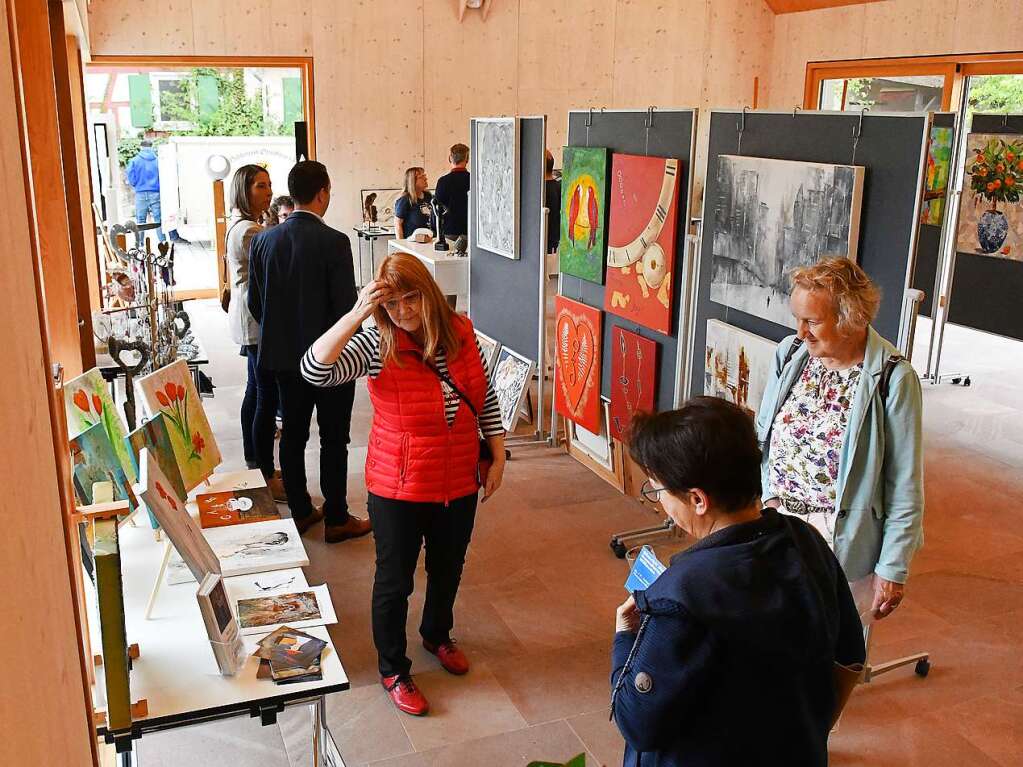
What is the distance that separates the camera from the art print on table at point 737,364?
3.95 metres

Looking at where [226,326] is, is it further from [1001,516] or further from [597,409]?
[1001,516]

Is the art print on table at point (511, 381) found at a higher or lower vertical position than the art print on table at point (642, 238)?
lower

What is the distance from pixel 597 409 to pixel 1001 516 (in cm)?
222

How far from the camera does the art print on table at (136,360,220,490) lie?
302 centimetres

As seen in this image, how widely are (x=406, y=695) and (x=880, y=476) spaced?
175 centimetres

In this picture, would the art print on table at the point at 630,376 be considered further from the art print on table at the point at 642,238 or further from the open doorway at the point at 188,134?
the open doorway at the point at 188,134

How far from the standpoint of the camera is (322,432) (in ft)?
14.8

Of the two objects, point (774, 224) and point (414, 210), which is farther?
point (414, 210)

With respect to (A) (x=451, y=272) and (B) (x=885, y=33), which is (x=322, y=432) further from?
(B) (x=885, y=33)

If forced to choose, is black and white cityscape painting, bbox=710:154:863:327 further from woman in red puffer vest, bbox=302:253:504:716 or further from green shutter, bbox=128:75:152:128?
green shutter, bbox=128:75:152:128

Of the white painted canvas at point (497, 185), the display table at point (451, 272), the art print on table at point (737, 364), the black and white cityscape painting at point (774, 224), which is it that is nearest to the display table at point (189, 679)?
the art print on table at point (737, 364)

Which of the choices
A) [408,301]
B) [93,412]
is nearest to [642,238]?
[408,301]

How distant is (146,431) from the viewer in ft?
9.41

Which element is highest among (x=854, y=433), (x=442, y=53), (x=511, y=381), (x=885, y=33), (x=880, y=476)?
(x=885, y=33)
